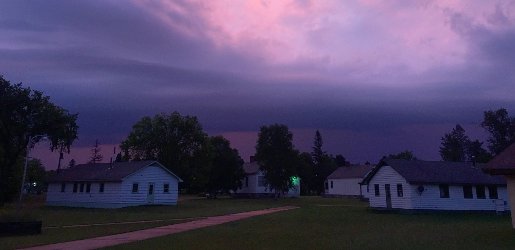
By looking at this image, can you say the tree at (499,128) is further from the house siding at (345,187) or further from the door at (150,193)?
the door at (150,193)

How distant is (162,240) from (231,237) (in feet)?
9.59

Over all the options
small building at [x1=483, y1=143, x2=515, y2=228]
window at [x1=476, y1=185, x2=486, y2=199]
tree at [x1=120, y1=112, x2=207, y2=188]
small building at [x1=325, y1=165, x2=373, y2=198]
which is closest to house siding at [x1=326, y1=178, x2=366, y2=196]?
small building at [x1=325, y1=165, x2=373, y2=198]

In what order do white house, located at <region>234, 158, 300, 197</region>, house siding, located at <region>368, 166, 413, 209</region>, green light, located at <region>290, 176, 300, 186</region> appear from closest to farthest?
house siding, located at <region>368, 166, 413, 209</region>
green light, located at <region>290, 176, 300, 186</region>
white house, located at <region>234, 158, 300, 197</region>

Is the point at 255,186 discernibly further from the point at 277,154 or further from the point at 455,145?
the point at 455,145

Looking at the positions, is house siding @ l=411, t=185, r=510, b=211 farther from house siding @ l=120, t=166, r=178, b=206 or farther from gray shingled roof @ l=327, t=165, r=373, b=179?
gray shingled roof @ l=327, t=165, r=373, b=179

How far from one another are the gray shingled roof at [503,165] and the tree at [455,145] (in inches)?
3875

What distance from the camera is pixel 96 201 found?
50562 mm

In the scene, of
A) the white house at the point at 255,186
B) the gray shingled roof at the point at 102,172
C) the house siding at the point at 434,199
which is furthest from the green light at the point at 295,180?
the house siding at the point at 434,199

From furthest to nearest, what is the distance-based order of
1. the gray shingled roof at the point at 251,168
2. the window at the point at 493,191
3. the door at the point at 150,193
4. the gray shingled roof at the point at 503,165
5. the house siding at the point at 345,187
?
the gray shingled roof at the point at 251,168
the house siding at the point at 345,187
the door at the point at 150,193
the window at the point at 493,191
the gray shingled roof at the point at 503,165

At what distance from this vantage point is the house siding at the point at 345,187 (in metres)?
78.8

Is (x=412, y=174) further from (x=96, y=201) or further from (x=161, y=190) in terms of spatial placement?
(x=96, y=201)

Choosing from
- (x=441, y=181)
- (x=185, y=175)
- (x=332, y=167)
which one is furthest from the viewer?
(x=332, y=167)

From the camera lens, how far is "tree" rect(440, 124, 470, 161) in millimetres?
113438

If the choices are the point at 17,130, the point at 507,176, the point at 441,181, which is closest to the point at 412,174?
the point at 441,181
